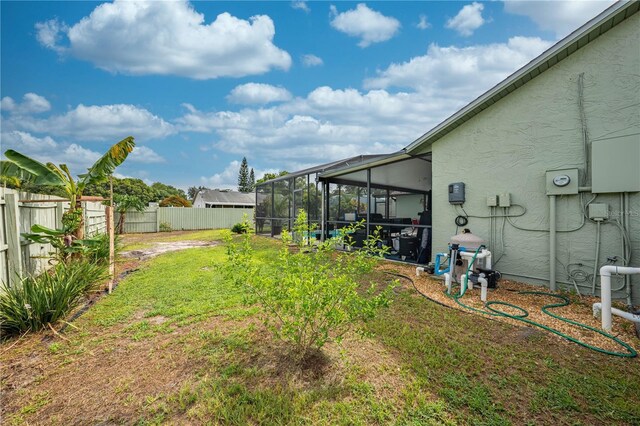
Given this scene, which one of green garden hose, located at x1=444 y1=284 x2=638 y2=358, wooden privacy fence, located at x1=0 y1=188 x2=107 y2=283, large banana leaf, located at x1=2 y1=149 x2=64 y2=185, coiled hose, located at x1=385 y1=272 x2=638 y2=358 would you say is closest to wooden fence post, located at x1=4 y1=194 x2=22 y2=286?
wooden privacy fence, located at x1=0 y1=188 x2=107 y2=283

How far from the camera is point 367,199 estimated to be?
909 centimetres

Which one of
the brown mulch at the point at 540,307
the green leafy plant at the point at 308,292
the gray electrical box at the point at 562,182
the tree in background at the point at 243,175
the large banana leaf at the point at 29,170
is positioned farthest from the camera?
the tree in background at the point at 243,175

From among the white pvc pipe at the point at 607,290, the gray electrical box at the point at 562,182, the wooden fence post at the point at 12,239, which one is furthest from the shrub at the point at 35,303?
the gray electrical box at the point at 562,182

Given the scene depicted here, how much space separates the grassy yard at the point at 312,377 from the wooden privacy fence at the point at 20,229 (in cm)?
127

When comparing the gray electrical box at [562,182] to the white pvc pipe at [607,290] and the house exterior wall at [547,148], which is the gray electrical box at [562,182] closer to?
the house exterior wall at [547,148]

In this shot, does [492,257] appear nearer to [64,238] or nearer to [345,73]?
[345,73]

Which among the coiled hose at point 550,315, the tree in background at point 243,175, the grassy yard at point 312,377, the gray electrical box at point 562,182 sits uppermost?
the tree in background at point 243,175

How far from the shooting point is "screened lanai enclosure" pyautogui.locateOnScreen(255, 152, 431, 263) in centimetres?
828

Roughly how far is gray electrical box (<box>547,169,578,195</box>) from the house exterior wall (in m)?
0.12

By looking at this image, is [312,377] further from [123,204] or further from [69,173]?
[123,204]

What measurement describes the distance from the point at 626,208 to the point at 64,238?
9.96 m

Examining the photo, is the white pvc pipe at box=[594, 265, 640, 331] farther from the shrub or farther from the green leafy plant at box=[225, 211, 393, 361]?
the shrub

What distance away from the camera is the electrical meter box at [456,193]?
639 centimetres

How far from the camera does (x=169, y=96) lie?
12508mm
